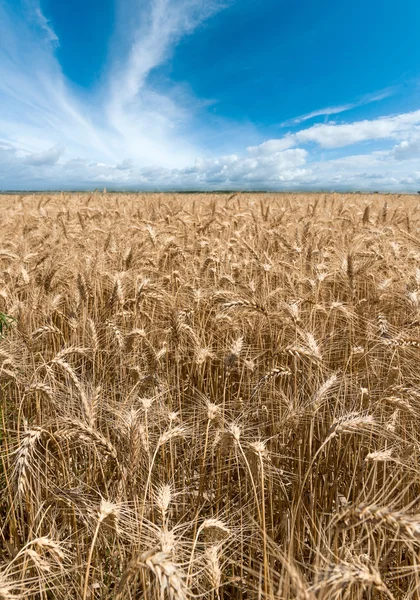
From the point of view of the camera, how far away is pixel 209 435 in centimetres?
160

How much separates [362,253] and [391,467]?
202cm

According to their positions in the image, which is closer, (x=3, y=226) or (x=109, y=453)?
(x=109, y=453)

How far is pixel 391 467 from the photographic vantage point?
1518 millimetres

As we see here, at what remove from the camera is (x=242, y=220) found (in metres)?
6.39

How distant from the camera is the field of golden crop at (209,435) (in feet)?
3.36

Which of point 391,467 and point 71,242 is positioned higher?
point 71,242

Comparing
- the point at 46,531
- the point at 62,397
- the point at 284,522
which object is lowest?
the point at 46,531

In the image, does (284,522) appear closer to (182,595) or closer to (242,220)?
(182,595)

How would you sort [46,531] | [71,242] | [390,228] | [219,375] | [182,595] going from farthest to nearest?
1. [390,228]
2. [71,242]
3. [219,375]
4. [46,531]
5. [182,595]

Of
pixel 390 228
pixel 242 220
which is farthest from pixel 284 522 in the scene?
pixel 242 220

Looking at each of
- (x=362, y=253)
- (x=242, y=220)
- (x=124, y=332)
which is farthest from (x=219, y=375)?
(x=242, y=220)

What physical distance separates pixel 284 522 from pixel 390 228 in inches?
161

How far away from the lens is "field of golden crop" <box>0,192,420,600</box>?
1023 millimetres

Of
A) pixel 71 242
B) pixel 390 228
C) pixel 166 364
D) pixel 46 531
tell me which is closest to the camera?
pixel 46 531
